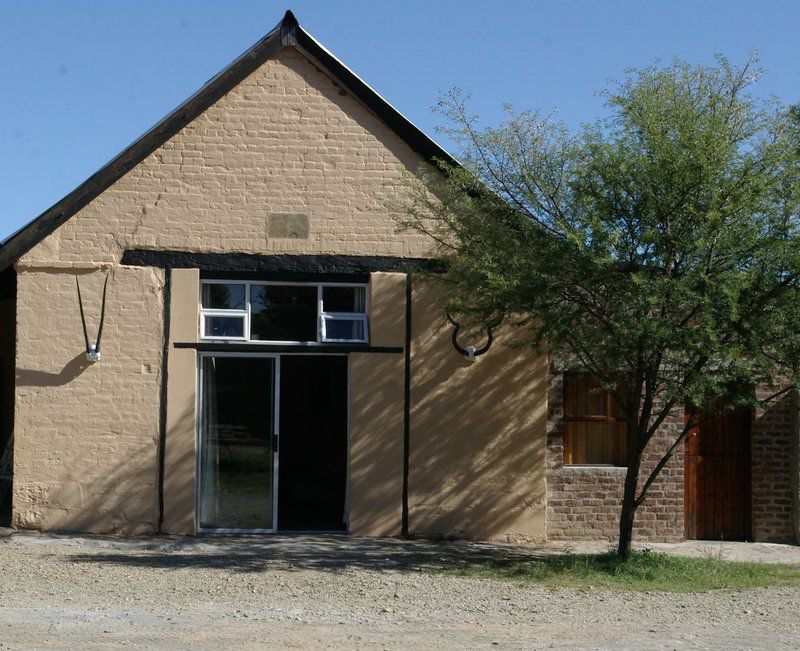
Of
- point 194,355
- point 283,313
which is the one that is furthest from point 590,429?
point 194,355

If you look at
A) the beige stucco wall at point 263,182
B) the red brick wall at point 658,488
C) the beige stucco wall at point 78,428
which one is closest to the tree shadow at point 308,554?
the beige stucco wall at point 78,428

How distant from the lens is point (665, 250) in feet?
34.4

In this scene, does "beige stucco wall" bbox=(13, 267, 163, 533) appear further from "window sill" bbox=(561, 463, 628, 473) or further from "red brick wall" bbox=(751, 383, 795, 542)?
"red brick wall" bbox=(751, 383, 795, 542)

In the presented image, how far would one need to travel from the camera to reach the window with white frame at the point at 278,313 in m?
12.9

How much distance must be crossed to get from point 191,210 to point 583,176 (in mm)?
5055

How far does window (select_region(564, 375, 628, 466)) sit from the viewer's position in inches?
532

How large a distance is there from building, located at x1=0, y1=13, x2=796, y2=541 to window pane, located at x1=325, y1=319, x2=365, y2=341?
0.03 meters

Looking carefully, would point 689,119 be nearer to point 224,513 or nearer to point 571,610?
point 571,610

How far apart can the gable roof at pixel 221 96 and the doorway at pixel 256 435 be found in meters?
2.52

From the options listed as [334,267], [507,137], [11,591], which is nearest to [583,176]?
[507,137]

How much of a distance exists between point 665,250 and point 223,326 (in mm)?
5553

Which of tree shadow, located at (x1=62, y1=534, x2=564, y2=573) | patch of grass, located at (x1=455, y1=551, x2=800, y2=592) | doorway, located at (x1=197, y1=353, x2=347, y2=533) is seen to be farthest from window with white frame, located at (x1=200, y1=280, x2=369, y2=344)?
patch of grass, located at (x1=455, y1=551, x2=800, y2=592)

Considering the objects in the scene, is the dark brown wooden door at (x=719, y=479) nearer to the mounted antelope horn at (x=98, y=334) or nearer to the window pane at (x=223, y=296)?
the window pane at (x=223, y=296)

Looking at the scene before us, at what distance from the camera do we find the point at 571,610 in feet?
30.2
